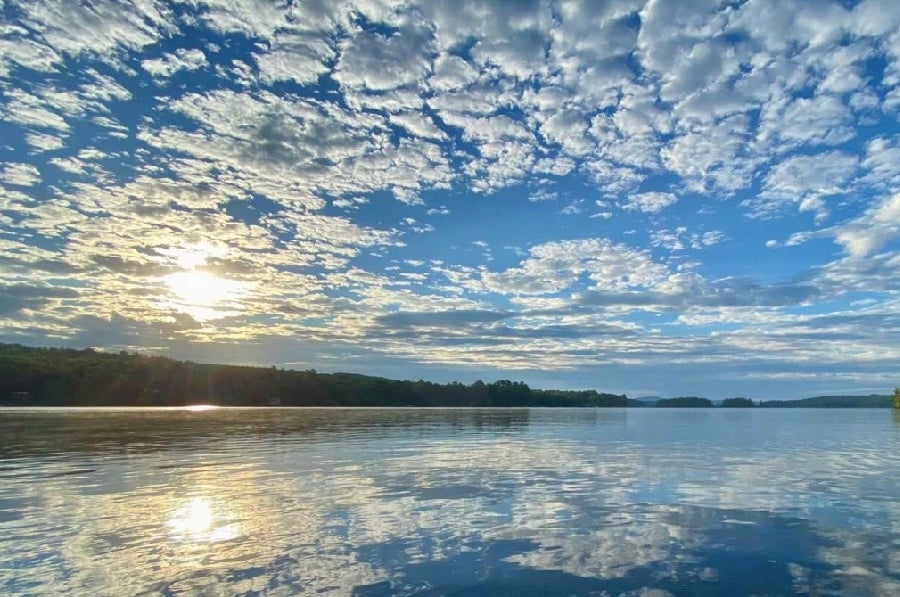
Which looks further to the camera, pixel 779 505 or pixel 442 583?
pixel 779 505

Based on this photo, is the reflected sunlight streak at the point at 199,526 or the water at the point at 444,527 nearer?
the water at the point at 444,527

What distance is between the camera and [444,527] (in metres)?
20.5

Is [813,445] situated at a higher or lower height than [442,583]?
higher

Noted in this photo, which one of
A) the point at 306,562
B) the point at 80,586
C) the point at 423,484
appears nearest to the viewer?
the point at 80,586

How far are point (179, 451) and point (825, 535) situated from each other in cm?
4157

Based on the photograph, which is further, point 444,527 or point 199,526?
point 444,527

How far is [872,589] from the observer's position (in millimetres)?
14312

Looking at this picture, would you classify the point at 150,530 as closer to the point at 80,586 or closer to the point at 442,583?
the point at 80,586

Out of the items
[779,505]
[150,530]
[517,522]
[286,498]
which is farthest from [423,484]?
[779,505]

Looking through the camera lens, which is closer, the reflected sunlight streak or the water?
the water

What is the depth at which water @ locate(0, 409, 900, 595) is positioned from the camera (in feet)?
48.5

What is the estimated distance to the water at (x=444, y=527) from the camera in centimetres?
1480

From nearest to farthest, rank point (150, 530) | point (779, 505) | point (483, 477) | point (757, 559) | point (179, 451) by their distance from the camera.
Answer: point (757, 559) → point (150, 530) → point (779, 505) → point (483, 477) → point (179, 451)

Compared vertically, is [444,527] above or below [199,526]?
above
